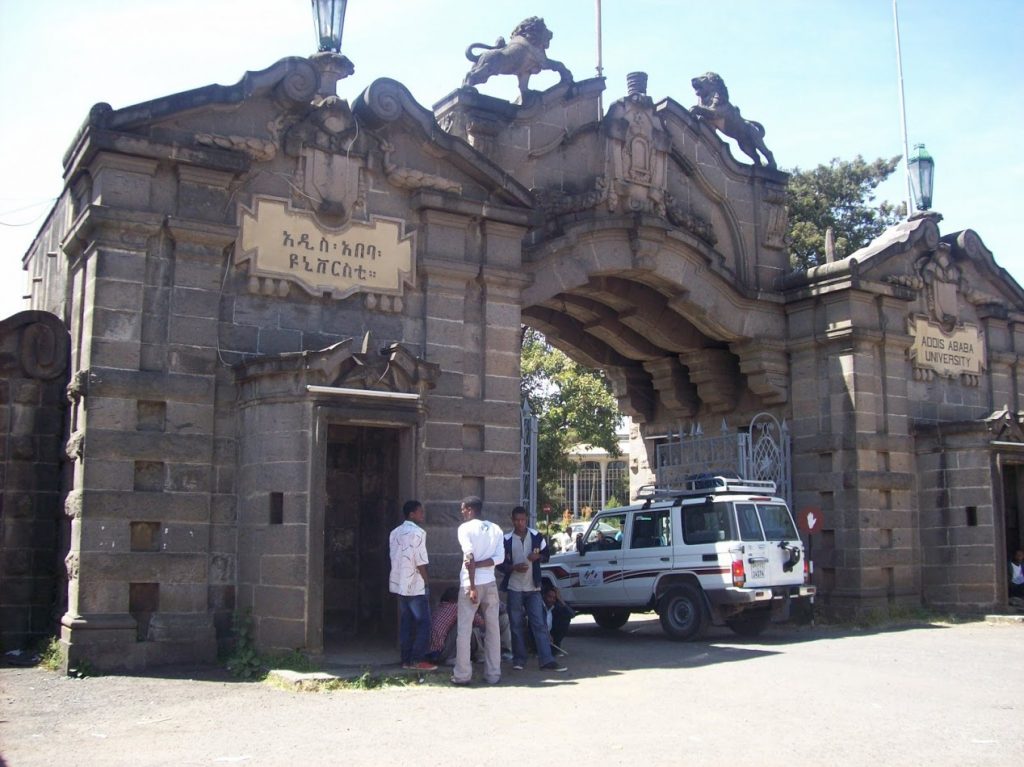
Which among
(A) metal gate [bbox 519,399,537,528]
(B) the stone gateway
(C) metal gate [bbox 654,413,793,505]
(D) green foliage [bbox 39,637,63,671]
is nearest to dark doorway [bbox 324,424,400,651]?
(B) the stone gateway

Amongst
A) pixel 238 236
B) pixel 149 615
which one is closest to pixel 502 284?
pixel 238 236

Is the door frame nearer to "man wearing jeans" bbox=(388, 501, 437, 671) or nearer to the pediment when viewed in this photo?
"man wearing jeans" bbox=(388, 501, 437, 671)

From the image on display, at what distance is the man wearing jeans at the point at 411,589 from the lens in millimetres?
11164

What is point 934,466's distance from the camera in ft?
60.8

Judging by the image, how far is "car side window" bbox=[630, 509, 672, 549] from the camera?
15500mm

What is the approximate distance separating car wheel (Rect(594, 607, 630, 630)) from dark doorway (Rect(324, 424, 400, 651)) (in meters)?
4.11

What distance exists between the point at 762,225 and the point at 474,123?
6.02 meters

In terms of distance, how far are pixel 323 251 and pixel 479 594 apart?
4.76 m

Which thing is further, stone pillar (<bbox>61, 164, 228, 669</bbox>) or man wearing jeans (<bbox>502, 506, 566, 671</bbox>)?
man wearing jeans (<bbox>502, 506, 566, 671</bbox>)

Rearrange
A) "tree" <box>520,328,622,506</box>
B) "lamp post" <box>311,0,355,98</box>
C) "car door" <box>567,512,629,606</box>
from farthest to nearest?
"tree" <box>520,328,622,506</box>
"car door" <box>567,512,629,606</box>
"lamp post" <box>311,0,355,98</box>

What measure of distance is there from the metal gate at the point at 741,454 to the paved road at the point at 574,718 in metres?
5.56

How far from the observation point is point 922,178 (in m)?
20.2

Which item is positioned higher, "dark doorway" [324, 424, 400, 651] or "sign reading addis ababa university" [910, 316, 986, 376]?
"sign reading addis ababa university" [910, 316, 986, 376]

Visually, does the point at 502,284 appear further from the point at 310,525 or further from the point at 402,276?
the point at 310,525
